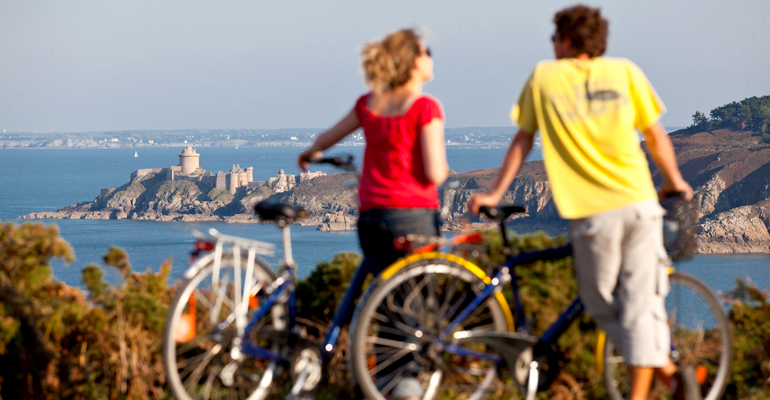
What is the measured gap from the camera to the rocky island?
5458 inches

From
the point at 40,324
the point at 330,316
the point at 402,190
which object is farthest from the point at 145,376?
the point at 402,190

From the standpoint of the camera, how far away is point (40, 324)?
10.6 feet

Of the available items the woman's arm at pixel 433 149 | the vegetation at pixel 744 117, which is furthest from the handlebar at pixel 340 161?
the vegetation at pixel 744 117

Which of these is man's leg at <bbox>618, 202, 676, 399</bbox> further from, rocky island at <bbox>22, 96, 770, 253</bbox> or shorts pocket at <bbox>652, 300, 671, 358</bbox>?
rocky island at <bbox>22, 96, 770, 253</bbox>

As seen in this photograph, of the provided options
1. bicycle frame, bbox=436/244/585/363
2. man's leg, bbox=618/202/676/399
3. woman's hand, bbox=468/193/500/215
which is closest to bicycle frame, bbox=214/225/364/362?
bicycle frame, bbox=436/244/585/363

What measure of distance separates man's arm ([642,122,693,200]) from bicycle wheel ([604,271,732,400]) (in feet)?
1.09

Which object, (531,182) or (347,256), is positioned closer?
(347,256)

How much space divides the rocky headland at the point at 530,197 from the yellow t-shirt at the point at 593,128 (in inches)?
5051

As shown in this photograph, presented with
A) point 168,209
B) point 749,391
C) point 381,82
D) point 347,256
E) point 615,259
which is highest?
point 381,82

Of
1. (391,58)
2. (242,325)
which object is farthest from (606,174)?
(242,325)

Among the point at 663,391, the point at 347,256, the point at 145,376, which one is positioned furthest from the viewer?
the point at 347,256

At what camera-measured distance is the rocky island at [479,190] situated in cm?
13862

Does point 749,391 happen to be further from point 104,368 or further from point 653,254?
point 104,368

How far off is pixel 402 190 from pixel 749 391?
2109 mm
